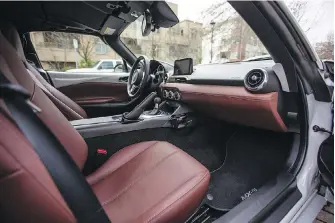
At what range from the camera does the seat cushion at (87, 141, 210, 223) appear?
832mm

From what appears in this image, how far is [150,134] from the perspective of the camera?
1476 mm

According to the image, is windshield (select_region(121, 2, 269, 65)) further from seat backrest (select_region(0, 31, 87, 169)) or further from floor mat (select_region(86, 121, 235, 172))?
seat backrest (select_region(0, 31, 87, 169))

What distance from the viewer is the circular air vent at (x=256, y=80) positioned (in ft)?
3.43

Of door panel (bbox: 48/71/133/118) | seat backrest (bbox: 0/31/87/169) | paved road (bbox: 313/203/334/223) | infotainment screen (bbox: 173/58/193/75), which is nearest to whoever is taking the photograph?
seat backrest (bbox: 0/31/87/169)

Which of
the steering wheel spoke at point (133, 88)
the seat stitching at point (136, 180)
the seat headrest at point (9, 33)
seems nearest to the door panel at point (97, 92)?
the steering wheel spoke at point (133, 88)

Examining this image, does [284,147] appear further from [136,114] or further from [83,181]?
[83,181]

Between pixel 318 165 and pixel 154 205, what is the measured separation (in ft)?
2.77

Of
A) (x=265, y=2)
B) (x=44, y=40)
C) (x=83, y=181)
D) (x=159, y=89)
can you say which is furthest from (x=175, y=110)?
(x=44, y=40)

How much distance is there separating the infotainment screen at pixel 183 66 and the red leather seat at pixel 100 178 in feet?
2.36

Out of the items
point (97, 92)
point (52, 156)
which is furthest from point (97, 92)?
point (52, 156)

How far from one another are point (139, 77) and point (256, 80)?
101 cm

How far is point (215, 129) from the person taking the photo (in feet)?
5.74

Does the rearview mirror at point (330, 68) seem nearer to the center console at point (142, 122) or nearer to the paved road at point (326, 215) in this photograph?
the paved road at point (326, 215)

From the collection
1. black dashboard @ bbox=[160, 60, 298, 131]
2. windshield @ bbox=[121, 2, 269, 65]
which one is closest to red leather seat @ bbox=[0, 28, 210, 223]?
black dashboard @ bbox=[160, 60, 298, 131]
